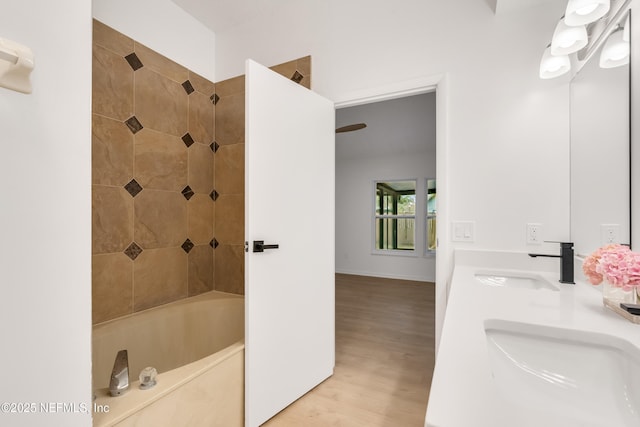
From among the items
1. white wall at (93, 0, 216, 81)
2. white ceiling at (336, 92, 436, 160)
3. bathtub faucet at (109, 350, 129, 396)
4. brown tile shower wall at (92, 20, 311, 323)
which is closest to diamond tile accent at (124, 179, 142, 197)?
brown tile shower wall at (92, 20, 311, 323)

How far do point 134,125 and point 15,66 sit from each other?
1.39 meters

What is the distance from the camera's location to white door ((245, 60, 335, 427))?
147cm

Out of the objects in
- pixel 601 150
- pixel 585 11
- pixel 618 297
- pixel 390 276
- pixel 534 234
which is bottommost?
pixel 390 276

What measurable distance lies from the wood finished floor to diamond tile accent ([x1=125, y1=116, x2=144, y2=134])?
76.3 inches

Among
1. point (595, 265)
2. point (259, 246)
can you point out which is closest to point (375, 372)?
point (259, 246)

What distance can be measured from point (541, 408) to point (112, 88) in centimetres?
236

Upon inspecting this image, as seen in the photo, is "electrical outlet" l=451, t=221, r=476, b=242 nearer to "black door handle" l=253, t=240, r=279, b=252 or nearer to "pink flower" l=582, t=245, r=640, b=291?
"pink flower" l=582, t=245, r=640, b=291

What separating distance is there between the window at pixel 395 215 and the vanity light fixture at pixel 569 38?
4256mm

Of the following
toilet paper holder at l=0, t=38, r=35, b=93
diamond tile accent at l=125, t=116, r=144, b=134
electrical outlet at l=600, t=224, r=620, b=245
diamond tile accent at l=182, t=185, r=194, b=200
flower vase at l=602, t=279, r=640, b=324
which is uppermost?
diamond tile accent at l=125, t=116, r=144, b=134

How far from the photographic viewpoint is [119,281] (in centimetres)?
179

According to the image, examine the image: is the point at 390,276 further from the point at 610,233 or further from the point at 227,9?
the point at 227,9

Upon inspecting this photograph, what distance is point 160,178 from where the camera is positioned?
2012 millimetres

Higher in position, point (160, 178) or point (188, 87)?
point (188, 87)

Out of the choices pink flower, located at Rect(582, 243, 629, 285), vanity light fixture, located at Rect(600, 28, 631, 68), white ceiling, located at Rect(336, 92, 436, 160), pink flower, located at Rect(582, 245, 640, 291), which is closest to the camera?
pink flower, located at Rect(582, 245, 640, 291)
